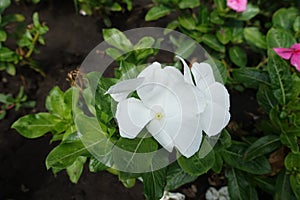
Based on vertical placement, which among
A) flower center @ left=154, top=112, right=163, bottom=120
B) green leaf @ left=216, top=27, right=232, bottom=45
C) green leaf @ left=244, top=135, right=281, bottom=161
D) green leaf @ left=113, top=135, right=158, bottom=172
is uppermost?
flower center @ left=154, top=112, right=163, bottom=120

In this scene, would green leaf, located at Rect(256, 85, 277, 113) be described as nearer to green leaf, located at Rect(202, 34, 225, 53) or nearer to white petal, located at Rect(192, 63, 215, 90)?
green leaf, located at Rect(202, 34, 225, 53)

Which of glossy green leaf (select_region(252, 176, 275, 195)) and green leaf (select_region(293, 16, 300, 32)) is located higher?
green leaf (select_region(293, 16, 300, 32))

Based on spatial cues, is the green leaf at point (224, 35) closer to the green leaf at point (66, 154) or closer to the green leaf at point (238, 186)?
the green leaf at point (238, 186)

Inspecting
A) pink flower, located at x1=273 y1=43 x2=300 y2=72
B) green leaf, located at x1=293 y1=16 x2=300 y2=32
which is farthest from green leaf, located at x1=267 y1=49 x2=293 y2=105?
green leaf, located at x1=293 y1=16 x2=300 y2=32

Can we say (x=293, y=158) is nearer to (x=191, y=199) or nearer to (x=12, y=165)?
(x=191, y=199)

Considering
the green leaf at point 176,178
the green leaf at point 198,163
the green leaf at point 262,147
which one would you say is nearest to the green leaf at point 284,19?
the green leaf at point 262,147

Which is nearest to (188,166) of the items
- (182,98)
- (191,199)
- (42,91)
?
(182,98)
